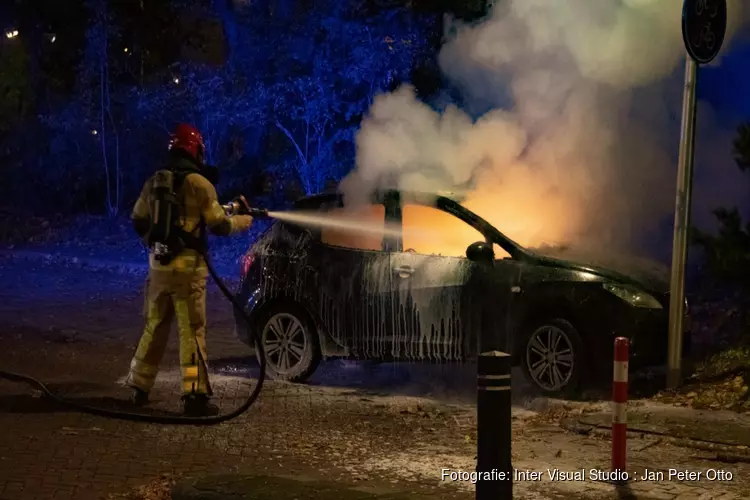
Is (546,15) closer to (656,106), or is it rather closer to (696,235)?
(656,106)

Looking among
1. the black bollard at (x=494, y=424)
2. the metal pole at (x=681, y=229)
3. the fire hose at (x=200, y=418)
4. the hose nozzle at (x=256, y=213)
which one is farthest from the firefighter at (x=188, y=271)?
the metal pole at (x=681, y=229)

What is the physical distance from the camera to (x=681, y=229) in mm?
8078

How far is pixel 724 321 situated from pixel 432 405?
14.2 ft

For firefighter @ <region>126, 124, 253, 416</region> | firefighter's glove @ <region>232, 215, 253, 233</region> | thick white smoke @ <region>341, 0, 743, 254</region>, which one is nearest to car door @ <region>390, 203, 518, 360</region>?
thick white smoke @ <region>341, 0, 743, 254</region>

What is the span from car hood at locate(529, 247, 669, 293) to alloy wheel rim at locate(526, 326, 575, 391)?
582 mm

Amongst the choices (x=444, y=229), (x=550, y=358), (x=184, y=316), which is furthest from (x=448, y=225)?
(x=184, y=316)

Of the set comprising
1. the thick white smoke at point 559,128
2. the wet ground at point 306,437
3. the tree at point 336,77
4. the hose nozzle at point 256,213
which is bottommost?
the wet ground at point 306,437

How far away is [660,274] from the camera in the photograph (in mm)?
8953

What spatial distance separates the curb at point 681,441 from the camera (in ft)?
20.0

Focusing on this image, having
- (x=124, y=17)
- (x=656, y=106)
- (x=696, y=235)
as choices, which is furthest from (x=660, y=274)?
(x=124, y=17)

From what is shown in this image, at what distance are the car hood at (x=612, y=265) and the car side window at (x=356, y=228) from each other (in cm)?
136

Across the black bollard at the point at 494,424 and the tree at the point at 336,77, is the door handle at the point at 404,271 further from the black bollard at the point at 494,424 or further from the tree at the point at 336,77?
the tree at the point at 336,77

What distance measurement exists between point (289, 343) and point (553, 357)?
2448 mm

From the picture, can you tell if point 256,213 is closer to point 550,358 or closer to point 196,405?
point 196,405
